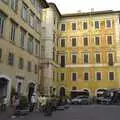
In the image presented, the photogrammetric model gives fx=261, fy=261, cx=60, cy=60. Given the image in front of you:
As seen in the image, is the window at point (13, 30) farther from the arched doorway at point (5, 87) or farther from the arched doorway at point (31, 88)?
the arched doorway at point (31, 88)

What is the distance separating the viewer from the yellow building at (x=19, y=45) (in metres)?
24.5

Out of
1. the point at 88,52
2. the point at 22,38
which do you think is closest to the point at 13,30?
the point at 22,38

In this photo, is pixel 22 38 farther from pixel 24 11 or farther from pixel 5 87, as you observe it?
pixel 5 87

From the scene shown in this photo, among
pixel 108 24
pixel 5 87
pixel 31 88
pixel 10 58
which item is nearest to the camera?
pixel 5 87

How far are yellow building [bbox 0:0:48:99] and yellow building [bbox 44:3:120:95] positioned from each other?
14.8 meters

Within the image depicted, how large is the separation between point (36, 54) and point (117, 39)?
20.5 metres

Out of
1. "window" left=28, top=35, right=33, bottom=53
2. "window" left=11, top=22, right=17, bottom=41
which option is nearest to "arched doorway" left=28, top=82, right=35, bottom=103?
"window" left=28, top=35, right=33, bottom=53

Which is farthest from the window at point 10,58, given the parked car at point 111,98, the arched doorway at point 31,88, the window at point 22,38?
the parked car at point 111,98

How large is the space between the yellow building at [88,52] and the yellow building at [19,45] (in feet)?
48.7

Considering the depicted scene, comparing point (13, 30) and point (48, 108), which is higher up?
point (13, 30)

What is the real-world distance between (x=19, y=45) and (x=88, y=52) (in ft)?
80.1

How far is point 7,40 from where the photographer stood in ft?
81.8

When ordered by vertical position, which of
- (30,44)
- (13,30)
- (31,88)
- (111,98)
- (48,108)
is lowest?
(48,108)

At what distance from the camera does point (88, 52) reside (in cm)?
5034
